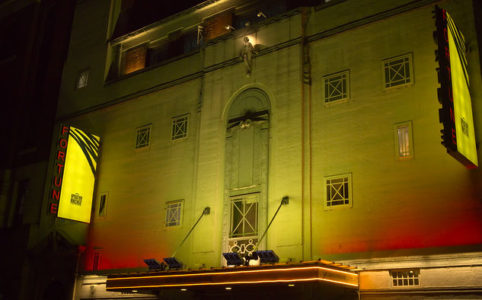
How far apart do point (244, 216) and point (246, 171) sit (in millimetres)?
1753

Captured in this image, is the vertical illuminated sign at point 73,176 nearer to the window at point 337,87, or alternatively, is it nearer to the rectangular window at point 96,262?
the rectangular window at point 96,262

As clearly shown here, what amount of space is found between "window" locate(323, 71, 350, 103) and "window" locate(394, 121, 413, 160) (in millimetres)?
2428

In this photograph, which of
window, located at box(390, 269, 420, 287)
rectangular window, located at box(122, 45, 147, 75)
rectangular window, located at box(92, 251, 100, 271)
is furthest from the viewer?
rectangular window, located at box(122, 45, 147, 75)

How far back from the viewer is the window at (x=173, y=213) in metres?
22.0

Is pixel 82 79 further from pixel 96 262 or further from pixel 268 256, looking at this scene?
pixel 268 256

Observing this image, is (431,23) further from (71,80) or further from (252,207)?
(71,80)

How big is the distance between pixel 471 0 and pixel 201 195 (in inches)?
471

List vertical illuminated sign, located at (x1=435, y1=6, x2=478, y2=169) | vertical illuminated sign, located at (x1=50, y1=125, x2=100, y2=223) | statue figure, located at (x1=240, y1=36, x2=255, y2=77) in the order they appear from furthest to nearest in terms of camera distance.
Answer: vertical illuminated sign, located at (x1=50, y1=125, x2=100, y2=223)
statue figure, located at (x1=240, y1=36, x2=255, y2=77)
vertical illuminated sign, located at (x1=435, y1=6, x2=478, y2=169)

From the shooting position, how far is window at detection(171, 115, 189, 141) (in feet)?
76.3

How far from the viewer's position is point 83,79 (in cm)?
2900

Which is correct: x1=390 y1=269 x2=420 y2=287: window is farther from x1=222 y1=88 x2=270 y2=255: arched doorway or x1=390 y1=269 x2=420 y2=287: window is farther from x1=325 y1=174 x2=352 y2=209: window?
x1=222 y1=88 x2=270 y2=255: arched doorway

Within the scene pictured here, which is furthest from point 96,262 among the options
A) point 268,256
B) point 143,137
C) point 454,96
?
point 454,96

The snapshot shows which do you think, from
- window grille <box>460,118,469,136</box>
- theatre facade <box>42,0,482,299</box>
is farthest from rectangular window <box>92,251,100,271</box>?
window grille <box>460,118,469,136</box>

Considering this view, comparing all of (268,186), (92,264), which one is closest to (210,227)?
(268,186)
